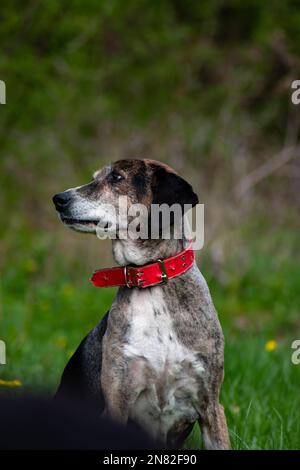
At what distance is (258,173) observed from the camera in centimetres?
967

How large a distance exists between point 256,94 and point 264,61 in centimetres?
67

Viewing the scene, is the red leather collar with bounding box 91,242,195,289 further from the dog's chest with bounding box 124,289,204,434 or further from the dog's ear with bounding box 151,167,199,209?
the dog's ear with bounding box 151,167,199,209

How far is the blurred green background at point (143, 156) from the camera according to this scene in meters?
6.73

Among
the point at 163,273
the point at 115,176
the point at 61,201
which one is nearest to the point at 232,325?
the point at 115,176

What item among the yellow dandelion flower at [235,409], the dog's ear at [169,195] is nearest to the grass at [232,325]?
the yellow dandelion flower at [235,409]

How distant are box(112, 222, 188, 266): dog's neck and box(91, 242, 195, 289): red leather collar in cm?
4

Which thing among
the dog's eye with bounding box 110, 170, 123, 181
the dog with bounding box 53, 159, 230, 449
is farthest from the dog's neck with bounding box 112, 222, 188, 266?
the dog's eye with bounding box 110, 170, 123, 181

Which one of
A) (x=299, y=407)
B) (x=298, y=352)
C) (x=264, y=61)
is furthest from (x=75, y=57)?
(x=299, y=407)

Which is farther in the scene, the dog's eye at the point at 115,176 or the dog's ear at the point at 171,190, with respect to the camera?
the dog's eye at the point at 115,176

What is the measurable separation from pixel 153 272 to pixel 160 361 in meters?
0.39

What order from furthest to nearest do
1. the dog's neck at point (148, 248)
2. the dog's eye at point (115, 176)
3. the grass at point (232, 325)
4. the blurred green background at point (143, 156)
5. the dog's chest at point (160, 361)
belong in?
the blurred green background at point (143, 156)
the grass at point (232, 325)
the dog's eye at point (115, 176)
the dog's neck at point (148, 248)
the dog's chest at point (160, 361)

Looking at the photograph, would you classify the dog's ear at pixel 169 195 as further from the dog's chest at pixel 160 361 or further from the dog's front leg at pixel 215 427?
the dog's front leg at pixel 215 427

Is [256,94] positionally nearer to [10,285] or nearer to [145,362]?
[10,285]
